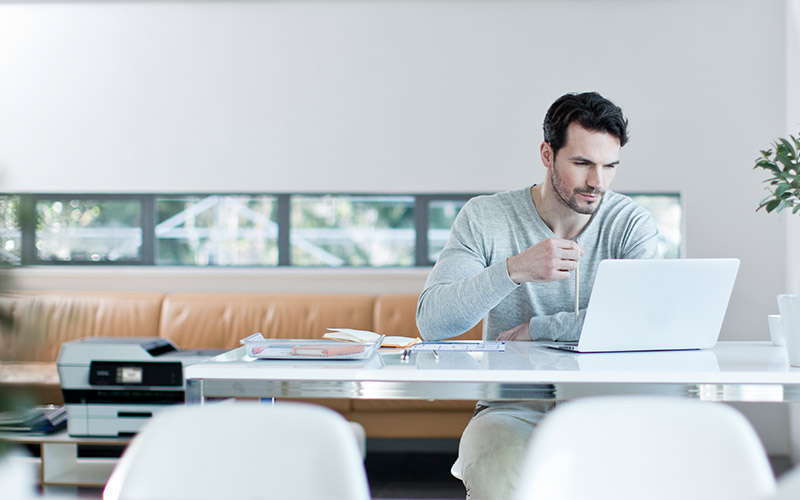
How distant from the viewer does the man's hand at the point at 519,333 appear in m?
1.88

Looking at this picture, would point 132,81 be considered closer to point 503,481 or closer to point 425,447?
point 425,447

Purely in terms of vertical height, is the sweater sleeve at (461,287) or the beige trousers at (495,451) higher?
the sweater sleeve at (461,287)

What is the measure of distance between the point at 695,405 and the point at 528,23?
11.0 feet

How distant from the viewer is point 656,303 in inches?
57.8

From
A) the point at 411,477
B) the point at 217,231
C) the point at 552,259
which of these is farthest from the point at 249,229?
the point at 552,259

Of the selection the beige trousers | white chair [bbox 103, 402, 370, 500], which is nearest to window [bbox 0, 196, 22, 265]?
white chair [bbox 103, 402, 370, 500]

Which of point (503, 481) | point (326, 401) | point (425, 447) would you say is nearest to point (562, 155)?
point (503, 481)

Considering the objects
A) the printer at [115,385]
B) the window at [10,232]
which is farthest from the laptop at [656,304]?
the printer at [115,385]

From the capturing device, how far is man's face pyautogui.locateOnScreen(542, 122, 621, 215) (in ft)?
6.41

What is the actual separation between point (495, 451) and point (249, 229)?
2.77 meters

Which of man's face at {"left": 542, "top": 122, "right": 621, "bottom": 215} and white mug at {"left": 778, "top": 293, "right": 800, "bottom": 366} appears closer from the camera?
white mug at {"left": 778, "top": 293, "right": 800, "bottom": 366}

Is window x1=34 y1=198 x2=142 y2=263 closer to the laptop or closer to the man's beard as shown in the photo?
the man's beard

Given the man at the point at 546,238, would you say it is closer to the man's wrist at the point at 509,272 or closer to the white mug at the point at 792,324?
the man's wrist at the point at 509,272

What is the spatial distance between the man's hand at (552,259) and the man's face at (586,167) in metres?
0.35
